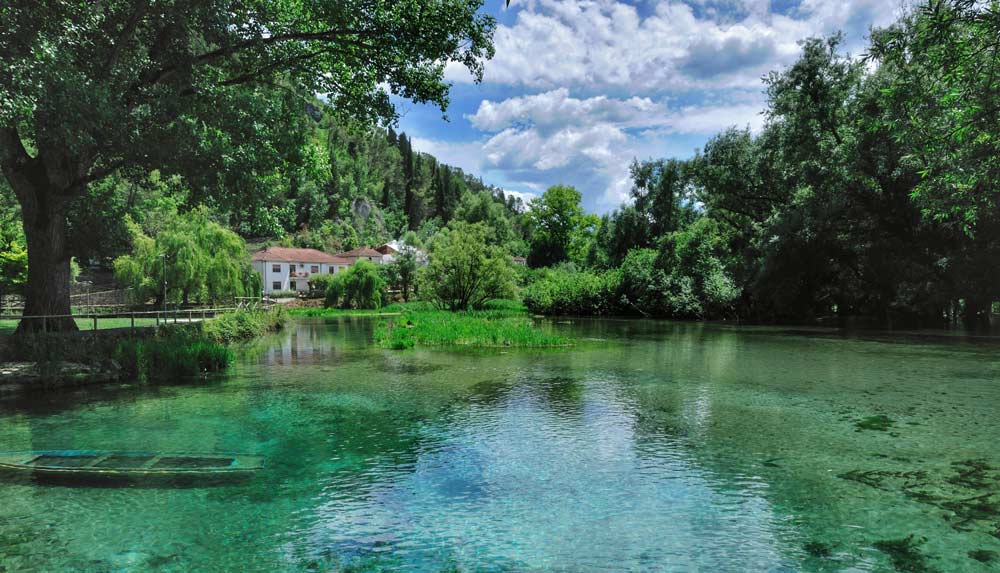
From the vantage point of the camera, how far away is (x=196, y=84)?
57.9 ft

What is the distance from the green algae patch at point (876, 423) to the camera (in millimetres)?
11512

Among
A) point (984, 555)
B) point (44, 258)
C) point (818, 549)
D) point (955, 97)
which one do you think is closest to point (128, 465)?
point (818, 549)

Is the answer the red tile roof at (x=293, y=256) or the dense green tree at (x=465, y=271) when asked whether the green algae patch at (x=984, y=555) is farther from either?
the red tile roof at (x=293, y=256)

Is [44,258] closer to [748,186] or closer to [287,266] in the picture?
[748,186]

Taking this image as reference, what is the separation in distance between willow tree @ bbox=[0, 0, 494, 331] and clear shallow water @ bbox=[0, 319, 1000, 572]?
653 centimetres

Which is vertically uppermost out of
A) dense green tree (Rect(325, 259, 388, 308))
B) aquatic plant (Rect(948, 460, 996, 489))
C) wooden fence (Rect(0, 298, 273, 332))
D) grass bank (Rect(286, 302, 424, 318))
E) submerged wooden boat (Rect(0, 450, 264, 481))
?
dense green tree (Rect(325, 259, 388, 308))

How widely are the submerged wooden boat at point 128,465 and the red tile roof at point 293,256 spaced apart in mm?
86069

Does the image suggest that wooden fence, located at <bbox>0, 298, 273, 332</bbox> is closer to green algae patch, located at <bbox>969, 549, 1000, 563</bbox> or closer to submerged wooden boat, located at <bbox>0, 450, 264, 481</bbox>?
submerged wooden boat, located at <bbox>0, 450, 264, 481</bbox>

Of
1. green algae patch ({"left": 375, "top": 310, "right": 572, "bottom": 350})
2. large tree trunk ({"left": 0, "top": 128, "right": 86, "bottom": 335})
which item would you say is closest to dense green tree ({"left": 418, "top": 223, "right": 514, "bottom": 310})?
green algae patch ({"left": 375, "top": 310, "right": 572, "bottom": 350})

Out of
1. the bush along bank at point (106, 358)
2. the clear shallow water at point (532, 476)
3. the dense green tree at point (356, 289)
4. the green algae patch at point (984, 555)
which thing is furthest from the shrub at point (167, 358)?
the dense green tree at point (356, 289)

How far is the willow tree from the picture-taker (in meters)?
15.2

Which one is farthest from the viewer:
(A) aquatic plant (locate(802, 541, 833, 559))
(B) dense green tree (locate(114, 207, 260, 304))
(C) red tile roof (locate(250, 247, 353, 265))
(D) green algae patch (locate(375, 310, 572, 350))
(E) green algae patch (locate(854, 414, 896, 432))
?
(C) red tile roof (locate(250, 247, 353, 265))

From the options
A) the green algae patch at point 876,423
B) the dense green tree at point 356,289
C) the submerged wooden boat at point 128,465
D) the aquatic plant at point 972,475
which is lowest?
the aquatic plant at point 972,475

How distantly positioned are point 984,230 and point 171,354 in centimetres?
3814
